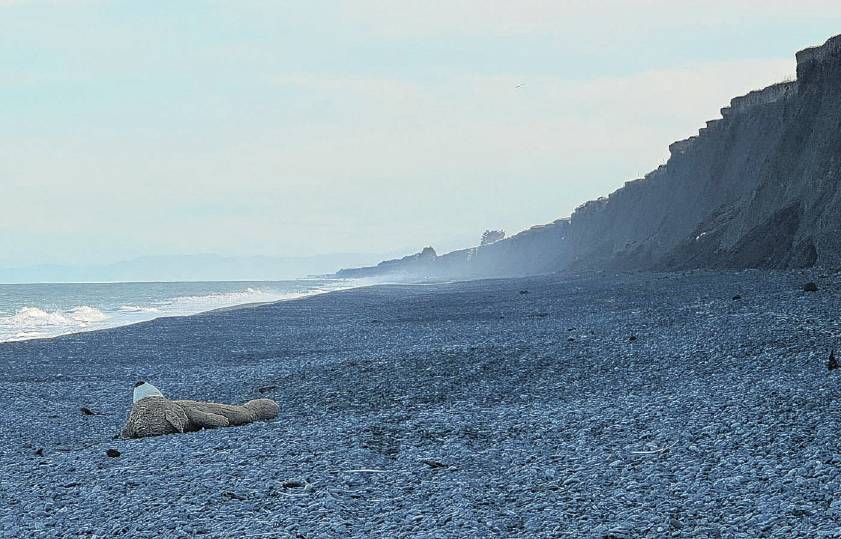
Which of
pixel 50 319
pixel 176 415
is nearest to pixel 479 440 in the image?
pixel 176 415

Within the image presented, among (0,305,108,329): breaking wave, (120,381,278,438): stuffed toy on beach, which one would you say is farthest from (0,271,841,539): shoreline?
(0,305,108,329): breaking wave

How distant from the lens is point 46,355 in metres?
23.8

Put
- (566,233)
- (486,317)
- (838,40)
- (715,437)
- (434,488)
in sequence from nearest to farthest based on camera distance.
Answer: (434,488) → (715,437) → (486,317) → (838,40) → (566,233)

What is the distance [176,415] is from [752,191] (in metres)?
36.8

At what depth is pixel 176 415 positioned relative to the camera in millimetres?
11594

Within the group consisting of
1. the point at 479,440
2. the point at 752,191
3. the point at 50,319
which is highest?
the point at 752,191

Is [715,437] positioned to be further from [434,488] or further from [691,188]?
[691,188]

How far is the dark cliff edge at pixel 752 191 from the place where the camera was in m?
32.1

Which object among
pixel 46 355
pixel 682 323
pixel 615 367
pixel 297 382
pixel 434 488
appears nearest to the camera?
pixel 434 488

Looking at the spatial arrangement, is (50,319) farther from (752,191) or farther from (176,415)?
(176,415)

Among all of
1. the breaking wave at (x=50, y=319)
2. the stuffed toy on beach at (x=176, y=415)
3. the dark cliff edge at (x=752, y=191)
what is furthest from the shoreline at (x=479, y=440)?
the breaking wave at (x=50, y=319)

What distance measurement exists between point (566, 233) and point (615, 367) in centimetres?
9827

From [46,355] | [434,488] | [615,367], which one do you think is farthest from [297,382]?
[46,355]

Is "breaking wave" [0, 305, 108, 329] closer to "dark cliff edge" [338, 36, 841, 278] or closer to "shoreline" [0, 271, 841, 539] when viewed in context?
"shoreline" [0, 271, 841, 539]
